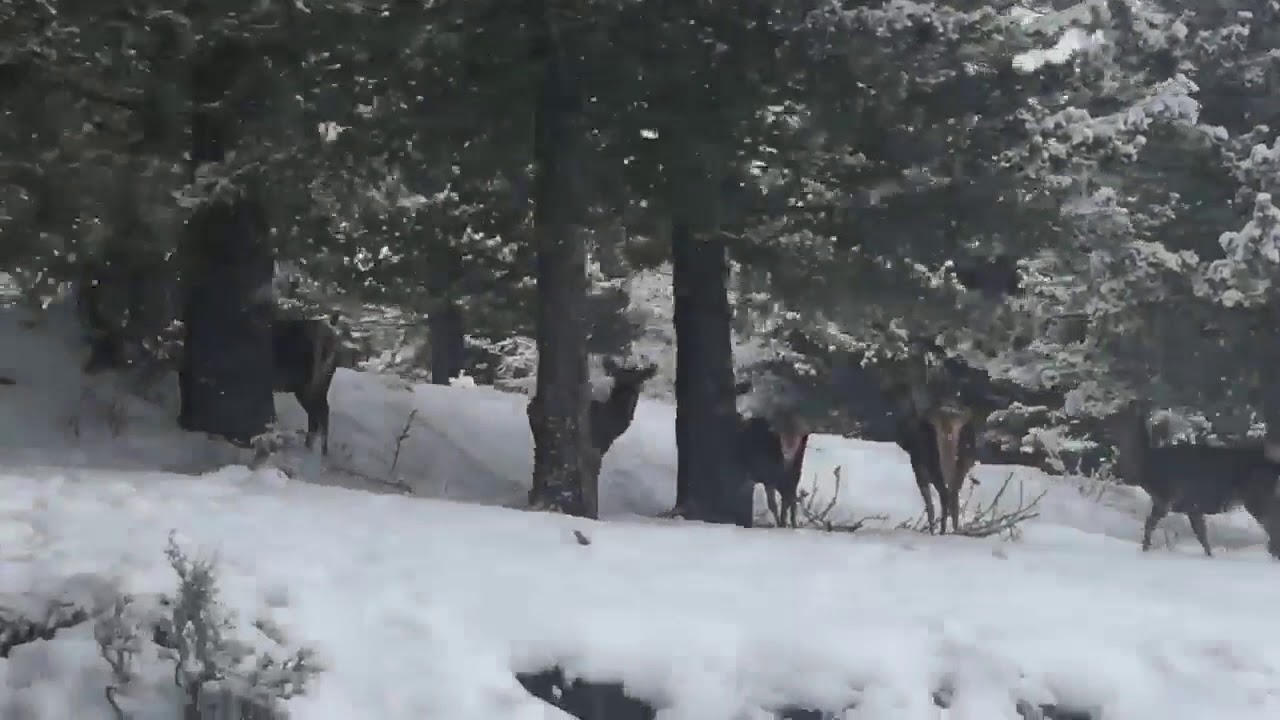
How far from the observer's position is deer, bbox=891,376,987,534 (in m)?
13.4

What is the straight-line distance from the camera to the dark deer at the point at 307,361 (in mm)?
11773

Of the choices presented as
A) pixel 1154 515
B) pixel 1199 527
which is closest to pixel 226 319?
pixel 1154 515

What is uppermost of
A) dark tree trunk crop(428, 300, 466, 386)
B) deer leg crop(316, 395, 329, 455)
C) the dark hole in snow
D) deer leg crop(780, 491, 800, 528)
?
dark tree trunk crop(428, 300, 466, 386)

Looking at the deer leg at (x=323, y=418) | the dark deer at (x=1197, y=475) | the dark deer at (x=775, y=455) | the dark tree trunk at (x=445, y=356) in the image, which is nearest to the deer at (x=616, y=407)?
the dark deer at (x=775, y=455)

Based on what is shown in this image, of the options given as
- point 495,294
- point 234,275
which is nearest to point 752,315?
point 495,294

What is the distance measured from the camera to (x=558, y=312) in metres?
9.54

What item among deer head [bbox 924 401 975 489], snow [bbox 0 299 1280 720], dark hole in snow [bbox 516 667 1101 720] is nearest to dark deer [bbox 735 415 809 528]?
deer head [bbox 924 401 975 489]

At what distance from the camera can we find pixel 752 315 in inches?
608

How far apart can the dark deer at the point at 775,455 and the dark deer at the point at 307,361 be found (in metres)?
4.10

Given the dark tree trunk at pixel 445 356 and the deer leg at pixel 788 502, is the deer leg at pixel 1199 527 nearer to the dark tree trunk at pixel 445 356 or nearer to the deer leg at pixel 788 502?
the deer leg at pixel 788 502

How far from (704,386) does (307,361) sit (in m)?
3.82

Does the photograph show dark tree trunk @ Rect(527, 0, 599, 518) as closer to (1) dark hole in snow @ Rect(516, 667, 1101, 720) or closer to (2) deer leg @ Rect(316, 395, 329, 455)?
(2) deer leg @ Rect(316, 395, 329, 455)

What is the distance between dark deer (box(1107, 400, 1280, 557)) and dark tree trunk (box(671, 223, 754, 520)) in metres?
4.49

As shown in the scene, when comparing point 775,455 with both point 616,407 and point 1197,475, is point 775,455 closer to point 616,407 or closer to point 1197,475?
point 616,407
